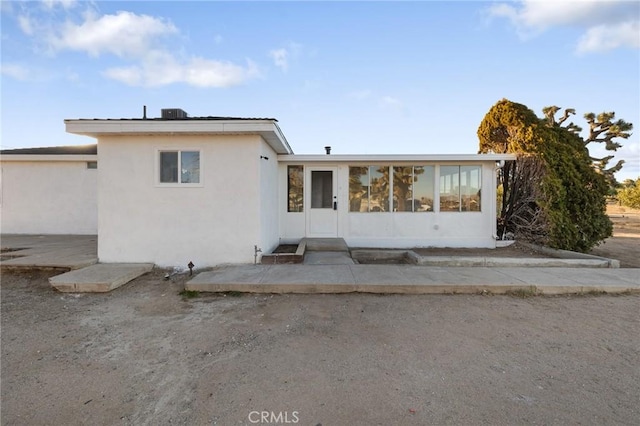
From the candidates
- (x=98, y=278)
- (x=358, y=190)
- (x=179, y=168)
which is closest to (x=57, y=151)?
(x=179, y=168)

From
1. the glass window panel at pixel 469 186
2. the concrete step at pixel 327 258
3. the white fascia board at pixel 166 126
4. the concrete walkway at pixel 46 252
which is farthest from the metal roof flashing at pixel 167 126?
the glass window panel at pixel 469 186

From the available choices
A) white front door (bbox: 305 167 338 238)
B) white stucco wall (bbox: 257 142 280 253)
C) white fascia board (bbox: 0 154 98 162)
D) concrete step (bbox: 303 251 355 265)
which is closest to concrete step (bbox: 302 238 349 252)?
concrete step (bbox: 303 251 355 265)

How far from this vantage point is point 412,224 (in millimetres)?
9062

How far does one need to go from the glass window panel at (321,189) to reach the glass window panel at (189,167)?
3.61 meters

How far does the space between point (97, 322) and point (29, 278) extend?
3.18 metres

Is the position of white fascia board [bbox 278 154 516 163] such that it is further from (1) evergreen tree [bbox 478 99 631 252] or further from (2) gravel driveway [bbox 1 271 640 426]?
(2) gravel driveway [bbox 1 271 640 426]

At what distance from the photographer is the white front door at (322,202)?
9094 mm

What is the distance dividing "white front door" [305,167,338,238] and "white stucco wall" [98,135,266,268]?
9.39 feet

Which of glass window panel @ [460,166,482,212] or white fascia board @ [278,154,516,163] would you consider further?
glass window panel @ [460,166,482,212]

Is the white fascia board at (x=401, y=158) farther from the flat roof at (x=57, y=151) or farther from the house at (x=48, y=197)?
the flat roof at (x=57, y=151)

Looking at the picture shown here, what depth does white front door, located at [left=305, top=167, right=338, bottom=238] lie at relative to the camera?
9.09 m

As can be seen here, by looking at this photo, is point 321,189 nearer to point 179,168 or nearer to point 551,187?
point 179,168

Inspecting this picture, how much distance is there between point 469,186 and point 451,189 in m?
0.56

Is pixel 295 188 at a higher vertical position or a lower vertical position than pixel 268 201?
higher
